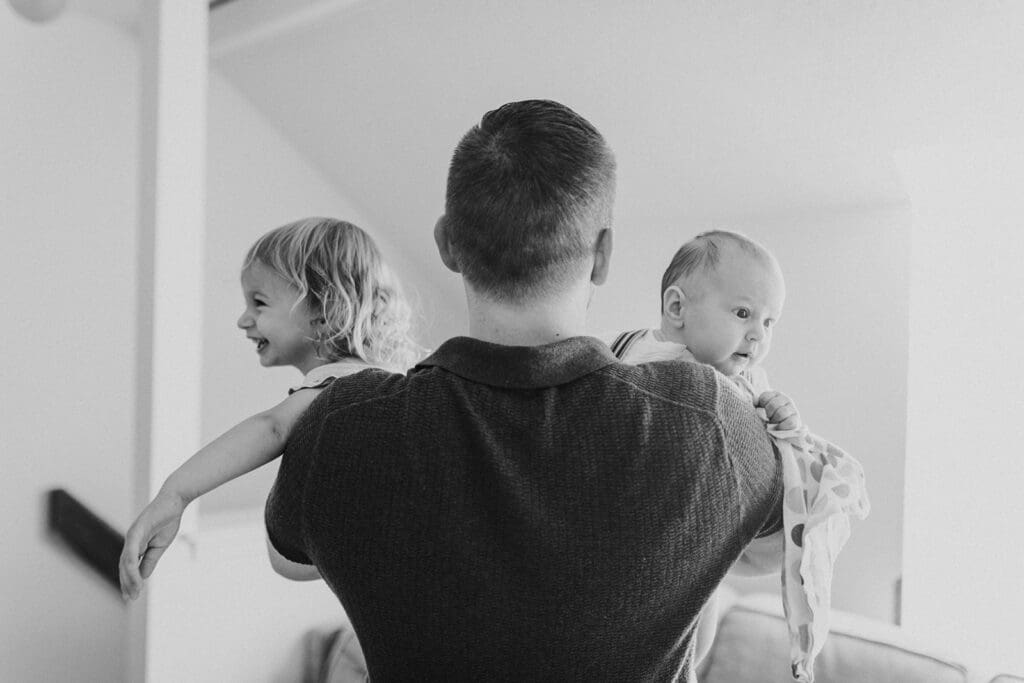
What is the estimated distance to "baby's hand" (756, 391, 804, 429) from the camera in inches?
36.3

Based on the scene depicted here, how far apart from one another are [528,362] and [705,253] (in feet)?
1.82

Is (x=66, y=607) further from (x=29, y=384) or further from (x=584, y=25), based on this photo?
(x=584, y=25)

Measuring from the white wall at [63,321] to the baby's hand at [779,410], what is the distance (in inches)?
101

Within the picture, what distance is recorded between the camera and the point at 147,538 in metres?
0.90

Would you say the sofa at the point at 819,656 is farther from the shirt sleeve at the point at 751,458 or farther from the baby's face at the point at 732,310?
the shirt sleeve at the point at 751,458

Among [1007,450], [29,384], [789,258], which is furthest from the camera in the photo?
[29,384]

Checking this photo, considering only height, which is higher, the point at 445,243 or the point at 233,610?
the point at 445,243

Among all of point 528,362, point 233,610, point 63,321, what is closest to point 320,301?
point 528,362

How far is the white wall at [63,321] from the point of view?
2873 millimetres

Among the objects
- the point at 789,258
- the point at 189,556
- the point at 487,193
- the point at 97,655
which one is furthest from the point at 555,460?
the point at 97,655

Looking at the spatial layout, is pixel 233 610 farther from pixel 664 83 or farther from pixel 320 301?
pixel 664 83

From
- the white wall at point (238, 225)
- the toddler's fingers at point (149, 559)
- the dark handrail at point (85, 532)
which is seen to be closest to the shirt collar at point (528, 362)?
the toddler's fingers at point (149, 559)

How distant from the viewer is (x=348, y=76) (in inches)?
122

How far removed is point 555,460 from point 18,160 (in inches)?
104
